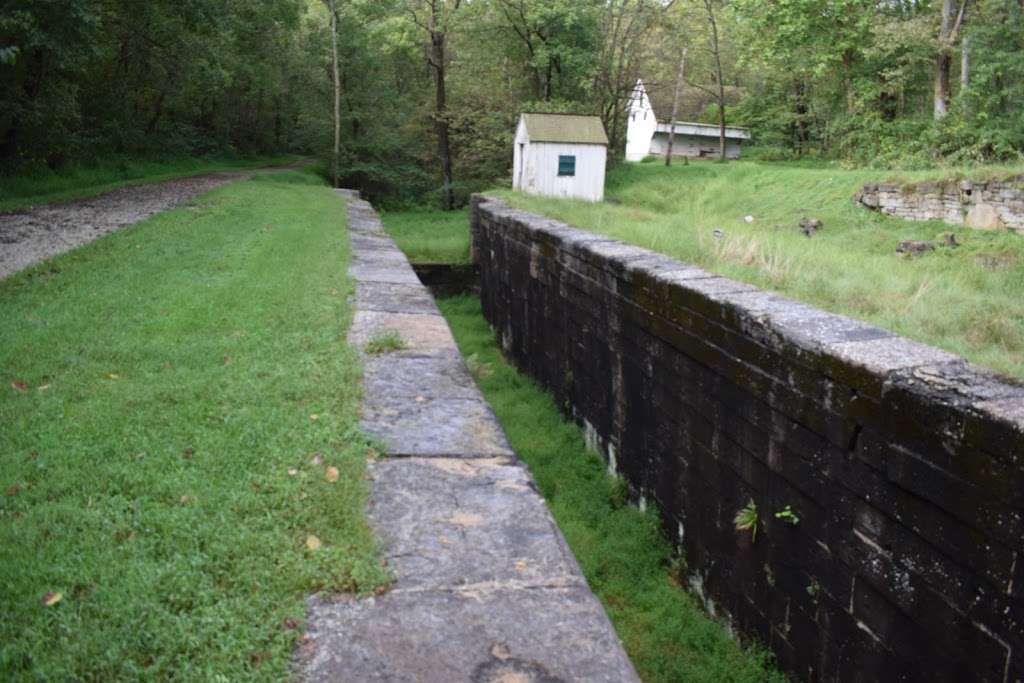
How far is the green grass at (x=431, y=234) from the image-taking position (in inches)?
621

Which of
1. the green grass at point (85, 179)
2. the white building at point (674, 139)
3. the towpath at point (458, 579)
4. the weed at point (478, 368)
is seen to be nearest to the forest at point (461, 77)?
the green grass at point (85, 179)

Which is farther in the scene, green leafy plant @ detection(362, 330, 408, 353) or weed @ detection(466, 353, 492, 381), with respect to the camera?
weed @ detection(466, 353, 492, 381)

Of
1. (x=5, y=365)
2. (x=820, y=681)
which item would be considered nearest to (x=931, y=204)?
(x=820, y=681)

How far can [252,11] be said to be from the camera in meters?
25.5

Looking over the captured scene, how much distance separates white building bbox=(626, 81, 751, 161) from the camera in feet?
144

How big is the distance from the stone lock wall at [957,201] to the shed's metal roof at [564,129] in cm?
683

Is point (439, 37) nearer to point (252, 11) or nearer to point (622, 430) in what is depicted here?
point (252, 11)

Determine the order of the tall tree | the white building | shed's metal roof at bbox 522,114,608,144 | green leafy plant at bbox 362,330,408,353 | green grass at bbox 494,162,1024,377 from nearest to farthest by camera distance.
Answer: green grass at bbox 494,162,1024,377
green leafy plant at bbox 362,330,408,353
shed's metal roof at bbox 522,114,608,144
the tall tree
the white building

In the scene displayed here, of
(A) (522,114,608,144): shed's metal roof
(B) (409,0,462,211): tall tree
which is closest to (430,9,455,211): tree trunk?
(B) (409,0,462,211): tall tree

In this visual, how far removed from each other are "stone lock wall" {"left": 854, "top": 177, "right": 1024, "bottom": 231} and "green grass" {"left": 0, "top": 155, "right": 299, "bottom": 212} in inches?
635

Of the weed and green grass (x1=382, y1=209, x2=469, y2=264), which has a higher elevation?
green grass (x1=382, y1=209, x2=469, y2=264)

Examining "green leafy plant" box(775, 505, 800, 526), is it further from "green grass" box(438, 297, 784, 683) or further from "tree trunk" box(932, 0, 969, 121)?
"tree trunk" box(932, 0, 969, 121)

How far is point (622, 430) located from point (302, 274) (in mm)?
4022

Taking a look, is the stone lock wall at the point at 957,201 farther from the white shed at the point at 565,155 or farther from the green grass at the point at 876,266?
the white shed at the point at 565,155
